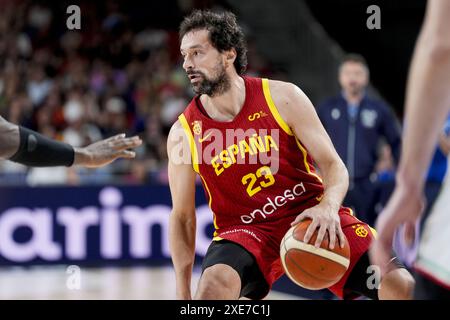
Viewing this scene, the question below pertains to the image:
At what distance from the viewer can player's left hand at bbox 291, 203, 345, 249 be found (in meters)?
3.39

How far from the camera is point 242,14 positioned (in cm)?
1386

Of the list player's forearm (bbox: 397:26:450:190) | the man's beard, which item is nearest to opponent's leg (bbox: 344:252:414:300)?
the man's beard

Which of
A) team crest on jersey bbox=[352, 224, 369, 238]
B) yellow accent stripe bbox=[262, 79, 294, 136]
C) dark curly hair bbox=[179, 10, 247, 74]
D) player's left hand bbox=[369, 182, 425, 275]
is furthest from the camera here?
dark curly hair bbox=[179, 10, 247, 74]

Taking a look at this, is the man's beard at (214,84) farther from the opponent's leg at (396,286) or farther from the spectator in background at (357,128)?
the spectator in background at (357,128)

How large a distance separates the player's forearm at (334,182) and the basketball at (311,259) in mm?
201

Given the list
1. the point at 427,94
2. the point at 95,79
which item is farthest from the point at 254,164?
the point at 95,79

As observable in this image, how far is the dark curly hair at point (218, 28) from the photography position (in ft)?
Result: 13.4

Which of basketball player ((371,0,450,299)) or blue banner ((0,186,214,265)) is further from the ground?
basketball player ((371,0,450,299))

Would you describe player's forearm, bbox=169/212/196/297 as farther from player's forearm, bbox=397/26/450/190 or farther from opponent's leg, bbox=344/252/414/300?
player's forearm, bbox=397/26/450/190

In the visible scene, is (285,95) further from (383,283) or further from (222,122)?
(383,283)

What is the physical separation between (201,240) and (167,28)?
5877 mm

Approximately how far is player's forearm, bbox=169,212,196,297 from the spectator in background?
3.56 m

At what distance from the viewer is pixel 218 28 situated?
4129 mm

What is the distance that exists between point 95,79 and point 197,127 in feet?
26.5
